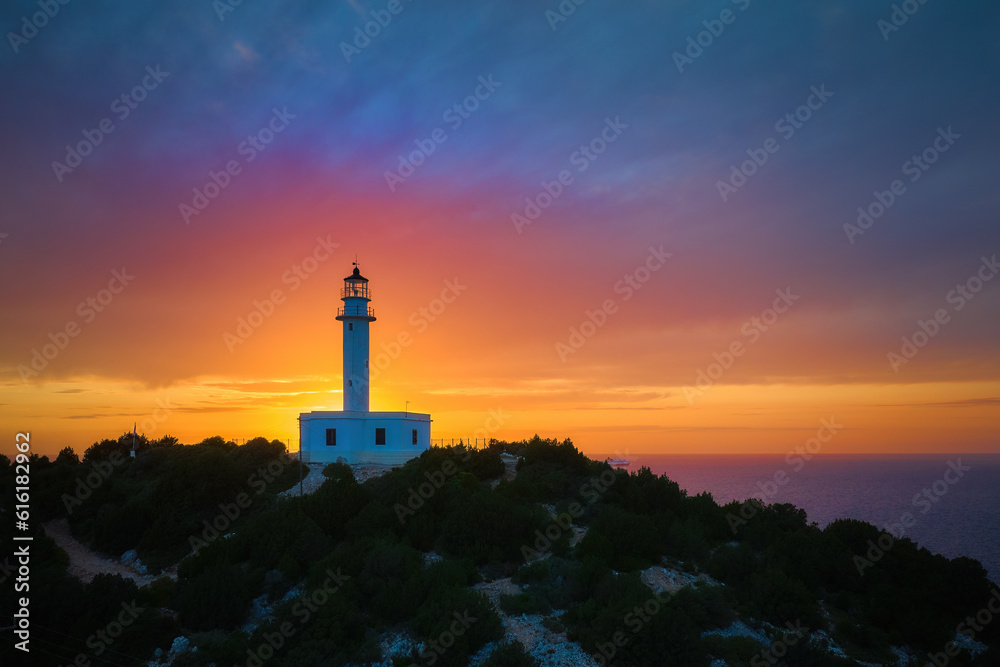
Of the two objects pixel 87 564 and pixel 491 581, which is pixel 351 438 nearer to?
pixel 87 564

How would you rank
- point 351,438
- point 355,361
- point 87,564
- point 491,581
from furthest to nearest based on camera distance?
point 355,361 < point 351,438 < point 87,564 < point 491,581

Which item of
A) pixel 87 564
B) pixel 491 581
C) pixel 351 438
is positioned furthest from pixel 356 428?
pixel 491 581

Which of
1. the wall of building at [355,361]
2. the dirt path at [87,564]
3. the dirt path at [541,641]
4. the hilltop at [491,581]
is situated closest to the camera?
the dirt path at [541,641]

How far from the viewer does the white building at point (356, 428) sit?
117ft

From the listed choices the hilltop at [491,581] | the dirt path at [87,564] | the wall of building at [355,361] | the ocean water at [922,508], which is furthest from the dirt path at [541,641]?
the ocean water at [922,508]

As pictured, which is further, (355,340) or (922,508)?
(922,508)

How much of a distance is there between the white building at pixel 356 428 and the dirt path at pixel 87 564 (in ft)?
34.1

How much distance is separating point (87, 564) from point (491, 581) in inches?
677

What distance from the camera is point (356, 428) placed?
117ft

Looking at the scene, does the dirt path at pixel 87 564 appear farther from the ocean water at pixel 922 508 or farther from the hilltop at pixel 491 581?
the ocean water at pixel 922 508

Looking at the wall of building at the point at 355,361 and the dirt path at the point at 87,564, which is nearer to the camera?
the dirt path at the point at 87,564

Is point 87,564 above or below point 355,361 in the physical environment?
below

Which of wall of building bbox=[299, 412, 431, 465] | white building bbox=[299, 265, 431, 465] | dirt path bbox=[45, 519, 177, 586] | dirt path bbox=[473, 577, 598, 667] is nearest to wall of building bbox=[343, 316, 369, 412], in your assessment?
white building bbox=[299, 265, 431, 465]

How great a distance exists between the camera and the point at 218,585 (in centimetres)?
2016
